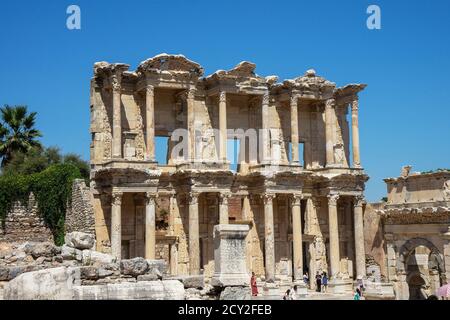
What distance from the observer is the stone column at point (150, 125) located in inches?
1063

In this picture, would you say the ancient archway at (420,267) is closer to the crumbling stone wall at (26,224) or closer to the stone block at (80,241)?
the stone block at (80,241)

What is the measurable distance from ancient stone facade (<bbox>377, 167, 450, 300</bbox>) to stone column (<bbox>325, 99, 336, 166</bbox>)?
4055 millimetres

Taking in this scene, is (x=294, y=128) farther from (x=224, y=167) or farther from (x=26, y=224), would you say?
(x=26, y=224)

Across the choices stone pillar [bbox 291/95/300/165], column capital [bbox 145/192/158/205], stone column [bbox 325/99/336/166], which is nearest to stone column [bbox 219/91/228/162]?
stone pillar [bbox 291/95/300/165]

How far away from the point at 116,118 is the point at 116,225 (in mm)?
4276

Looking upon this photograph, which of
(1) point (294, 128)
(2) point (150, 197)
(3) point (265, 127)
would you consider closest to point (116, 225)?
(2) point (150, 197)

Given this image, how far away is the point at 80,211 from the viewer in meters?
27.8

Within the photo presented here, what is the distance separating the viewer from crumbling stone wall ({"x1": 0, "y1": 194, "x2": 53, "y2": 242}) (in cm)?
2866

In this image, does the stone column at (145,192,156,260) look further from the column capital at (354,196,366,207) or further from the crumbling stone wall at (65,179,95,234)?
the column capital at (354,196,366,207)

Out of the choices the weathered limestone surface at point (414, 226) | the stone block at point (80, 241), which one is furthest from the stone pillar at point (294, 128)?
the stone block at point (80, 241)

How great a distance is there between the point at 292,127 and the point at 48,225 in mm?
11629
